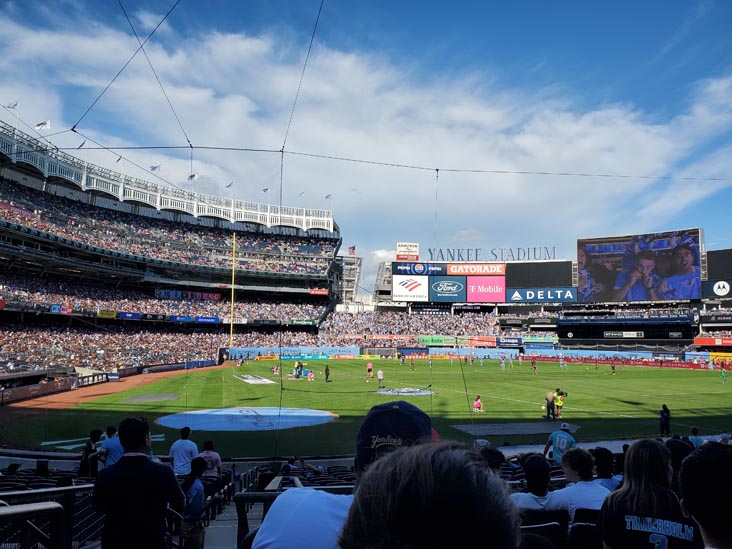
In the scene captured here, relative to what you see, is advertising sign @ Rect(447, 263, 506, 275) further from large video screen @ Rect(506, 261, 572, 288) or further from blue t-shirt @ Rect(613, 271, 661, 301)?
blue t-shirt @ Rect(613, 271, 661, 301)

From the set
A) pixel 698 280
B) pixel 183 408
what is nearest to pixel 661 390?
pixel 183 408

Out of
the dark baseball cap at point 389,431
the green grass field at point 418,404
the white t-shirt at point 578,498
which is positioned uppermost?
the dark baseball cap at point 389,431

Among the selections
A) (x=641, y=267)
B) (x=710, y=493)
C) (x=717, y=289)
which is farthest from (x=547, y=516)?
(x=641, y=267)

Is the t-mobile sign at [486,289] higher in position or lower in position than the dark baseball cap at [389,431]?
higher

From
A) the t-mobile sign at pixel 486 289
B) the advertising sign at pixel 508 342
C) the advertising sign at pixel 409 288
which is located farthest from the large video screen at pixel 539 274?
the advertising sign at pixel 508 342

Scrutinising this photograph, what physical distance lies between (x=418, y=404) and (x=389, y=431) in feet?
79.6

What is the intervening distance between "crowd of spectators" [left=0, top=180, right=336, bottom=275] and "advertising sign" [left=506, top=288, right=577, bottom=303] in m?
34.1

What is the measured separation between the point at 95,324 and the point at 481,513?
65316 millimetres

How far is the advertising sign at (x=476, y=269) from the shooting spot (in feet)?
312

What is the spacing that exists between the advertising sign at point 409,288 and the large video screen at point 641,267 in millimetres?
26985

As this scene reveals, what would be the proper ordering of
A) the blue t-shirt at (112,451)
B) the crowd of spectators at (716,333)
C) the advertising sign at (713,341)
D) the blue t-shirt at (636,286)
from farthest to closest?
the blue t-shirt at (636,286)
the crowd of spectators at (716,333)
the advertising sign at (713,341)
the blue t-shirt at (112,451)

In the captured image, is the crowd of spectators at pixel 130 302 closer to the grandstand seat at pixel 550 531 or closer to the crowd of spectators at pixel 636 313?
the crowd of spectators at pixel 636 313

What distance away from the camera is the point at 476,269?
96.1m

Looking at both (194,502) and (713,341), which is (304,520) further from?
(713,341)
